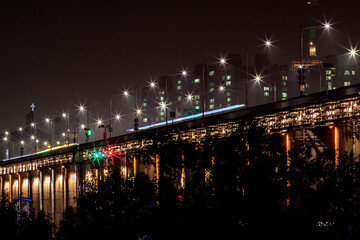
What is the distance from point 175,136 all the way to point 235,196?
66.4 feet

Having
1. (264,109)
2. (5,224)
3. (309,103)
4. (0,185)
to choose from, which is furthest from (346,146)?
(0,185)

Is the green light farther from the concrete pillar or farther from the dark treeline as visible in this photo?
the dark treeline

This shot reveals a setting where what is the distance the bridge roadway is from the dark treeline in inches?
48.1

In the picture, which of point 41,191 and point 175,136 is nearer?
point 175,136

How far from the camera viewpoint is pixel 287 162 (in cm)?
2347

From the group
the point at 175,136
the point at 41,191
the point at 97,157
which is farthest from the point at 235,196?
the point at 41,191

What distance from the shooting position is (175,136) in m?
43.6

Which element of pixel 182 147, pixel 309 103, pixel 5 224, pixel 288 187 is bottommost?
pixel 5 224

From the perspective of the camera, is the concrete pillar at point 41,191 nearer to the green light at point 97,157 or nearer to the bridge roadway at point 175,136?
the bridge roadway at point 175,136

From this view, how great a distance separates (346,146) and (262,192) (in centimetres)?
1135

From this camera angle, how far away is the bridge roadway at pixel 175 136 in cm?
3253

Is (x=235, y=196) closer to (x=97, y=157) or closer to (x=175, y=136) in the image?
(x=175, y=136)

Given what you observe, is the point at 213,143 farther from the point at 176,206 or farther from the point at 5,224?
the point at 5,224

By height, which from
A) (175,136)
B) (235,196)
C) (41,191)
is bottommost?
(41,191)
